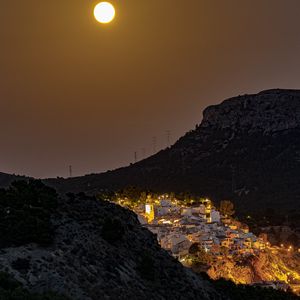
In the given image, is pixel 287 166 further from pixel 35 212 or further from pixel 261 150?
pixel 35 212

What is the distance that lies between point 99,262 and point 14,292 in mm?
7217

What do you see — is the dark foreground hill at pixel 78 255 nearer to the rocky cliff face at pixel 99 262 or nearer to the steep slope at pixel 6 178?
the rocky cliff face at pixel 99 262

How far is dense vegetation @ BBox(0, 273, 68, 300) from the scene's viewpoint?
54.2 ft

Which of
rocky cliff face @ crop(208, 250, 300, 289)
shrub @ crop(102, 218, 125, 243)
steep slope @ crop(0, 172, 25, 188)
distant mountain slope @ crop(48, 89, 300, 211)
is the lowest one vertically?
rocky cliff face @ crop(208, 250, 300, 289)

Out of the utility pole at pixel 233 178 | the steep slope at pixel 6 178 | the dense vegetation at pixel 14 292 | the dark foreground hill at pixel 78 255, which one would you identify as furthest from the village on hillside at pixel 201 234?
the dense vegetation at pixel 14 292

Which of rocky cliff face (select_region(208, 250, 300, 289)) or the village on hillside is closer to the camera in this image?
rocky cliff face (select_region(208, 250, 300, 289))

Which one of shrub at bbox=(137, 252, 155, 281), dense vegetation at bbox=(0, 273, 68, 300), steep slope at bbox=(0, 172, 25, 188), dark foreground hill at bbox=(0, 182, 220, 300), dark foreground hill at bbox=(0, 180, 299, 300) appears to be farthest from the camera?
steep slope at bbox=(0, 172, 25, 188)

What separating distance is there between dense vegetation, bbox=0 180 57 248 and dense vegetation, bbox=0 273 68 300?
420cm

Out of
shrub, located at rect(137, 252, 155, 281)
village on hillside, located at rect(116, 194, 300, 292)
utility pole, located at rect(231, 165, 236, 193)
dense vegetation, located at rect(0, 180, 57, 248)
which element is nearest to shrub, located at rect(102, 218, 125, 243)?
shrub, located at rect(137, 252, 155, 281)

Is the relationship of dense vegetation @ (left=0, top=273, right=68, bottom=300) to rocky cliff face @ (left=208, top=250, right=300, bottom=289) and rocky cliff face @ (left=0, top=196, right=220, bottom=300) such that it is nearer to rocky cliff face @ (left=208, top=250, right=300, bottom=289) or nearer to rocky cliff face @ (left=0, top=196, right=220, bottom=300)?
rocky cliff face @ (left=0, top=196, right=220, bottom=300)

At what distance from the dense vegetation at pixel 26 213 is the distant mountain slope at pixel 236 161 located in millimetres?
70964

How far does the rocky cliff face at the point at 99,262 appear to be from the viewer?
21.1m

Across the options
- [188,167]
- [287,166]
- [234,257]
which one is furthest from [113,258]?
[188,167]

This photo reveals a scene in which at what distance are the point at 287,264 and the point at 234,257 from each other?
10845 millimetres
